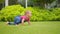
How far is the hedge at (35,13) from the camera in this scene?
2146 mm

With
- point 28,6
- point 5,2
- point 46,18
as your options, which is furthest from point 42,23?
point 5,2

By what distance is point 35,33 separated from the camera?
7.04 ft

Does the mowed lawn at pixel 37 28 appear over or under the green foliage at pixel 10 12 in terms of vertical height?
under

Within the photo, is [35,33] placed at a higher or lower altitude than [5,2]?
lower

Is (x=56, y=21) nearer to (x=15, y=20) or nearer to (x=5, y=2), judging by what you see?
(x=15, y=20)

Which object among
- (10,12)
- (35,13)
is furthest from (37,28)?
(10,12)

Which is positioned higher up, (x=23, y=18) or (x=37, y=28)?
(x=23, y=18)

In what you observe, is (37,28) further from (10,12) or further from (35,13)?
(10,12)

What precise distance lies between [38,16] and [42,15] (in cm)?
4

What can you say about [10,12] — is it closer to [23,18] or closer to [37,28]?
[23,18]

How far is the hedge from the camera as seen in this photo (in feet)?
7.04

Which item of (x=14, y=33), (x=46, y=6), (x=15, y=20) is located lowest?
(x=14, y=33)

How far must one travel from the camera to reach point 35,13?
2145mm

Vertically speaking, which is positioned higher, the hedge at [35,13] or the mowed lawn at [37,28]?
the hedge at [35,13]
